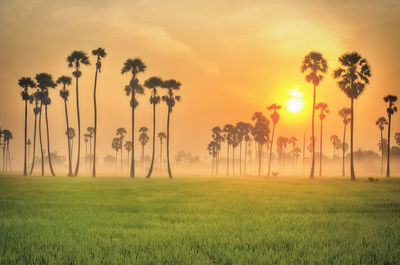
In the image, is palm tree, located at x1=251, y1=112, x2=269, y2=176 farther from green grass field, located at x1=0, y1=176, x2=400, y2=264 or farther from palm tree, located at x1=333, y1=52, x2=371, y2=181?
green grass field, located at x1=0, y1=176, x2=400, y2=264

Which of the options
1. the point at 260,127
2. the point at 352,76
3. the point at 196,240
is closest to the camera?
the point at 196,240

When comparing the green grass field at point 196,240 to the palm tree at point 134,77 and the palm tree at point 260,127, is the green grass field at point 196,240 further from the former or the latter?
the palm tree at point 260,127

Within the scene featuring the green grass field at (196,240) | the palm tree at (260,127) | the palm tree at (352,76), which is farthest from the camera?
the palm tree at (260,127)

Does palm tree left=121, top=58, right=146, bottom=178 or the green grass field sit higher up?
palm tree left=121, top=58, right=146, bottom=178

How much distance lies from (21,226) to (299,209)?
13136 millimetres

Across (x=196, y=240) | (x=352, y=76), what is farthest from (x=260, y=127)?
(x=196, y=240)

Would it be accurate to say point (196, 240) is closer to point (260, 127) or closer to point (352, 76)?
point (352, 76)

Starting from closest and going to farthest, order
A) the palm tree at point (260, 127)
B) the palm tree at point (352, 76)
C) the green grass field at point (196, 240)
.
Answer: the green grass field at point (196, 240) < the palm tree at point (352, 76) < the palm tree at point (260, 127)

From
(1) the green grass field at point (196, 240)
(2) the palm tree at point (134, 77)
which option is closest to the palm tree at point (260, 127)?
(2) the palm tree at point (134, 77)

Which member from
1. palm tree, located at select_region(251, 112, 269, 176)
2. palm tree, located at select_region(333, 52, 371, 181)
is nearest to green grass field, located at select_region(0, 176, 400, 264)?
palm tree, located at select_region(333, 52, 371, 181)

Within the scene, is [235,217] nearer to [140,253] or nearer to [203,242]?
[203,242]

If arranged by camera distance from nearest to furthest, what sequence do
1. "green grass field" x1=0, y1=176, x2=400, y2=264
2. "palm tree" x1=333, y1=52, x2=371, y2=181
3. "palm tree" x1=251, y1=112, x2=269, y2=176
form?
"green grass field" x1=0, y1=176, x2=400, y2=264 < "palm tree" x1=333, y1=52, x2=371, y2=181 < "palm tree" x1=251, y1=112, x2=269, y2=176

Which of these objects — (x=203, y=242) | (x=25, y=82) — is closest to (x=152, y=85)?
(x=25, y=82)

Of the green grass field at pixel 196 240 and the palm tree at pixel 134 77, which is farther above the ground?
the palm tree at pixel 134 77
